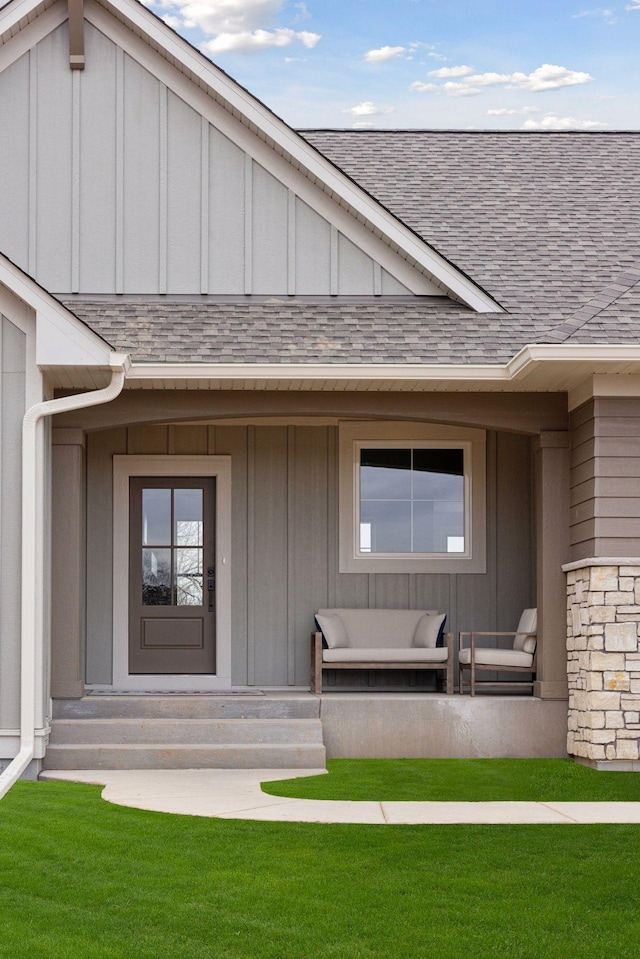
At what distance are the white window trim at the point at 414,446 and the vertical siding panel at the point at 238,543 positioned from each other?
880 mm

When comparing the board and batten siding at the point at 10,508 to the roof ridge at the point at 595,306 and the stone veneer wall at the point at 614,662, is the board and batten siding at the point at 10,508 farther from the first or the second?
the stone veneer wall at the point at 614,662

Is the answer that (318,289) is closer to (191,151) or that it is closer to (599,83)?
(191,151)

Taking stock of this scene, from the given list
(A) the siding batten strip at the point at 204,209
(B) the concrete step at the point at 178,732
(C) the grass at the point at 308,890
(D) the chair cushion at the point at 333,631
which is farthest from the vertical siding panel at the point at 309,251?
(C) the grass at the point at 308,890

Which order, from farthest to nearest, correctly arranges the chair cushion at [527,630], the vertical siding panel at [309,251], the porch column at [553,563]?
the vertical siding panel at [309,251] → the chair cushion at [527,630] → the porch column at [553,563]

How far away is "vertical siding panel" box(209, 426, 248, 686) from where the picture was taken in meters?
10.5

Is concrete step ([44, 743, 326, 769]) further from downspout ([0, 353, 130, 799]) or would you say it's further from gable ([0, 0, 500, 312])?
gable ([0, 0, 500, 312])

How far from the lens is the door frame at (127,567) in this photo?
10.4 m

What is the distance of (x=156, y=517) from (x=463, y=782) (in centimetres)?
402

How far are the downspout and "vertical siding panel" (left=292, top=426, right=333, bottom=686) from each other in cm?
265

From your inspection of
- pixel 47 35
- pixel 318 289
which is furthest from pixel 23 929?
pixel 47 35

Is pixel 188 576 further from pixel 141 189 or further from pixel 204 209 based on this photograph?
pixel 141 189

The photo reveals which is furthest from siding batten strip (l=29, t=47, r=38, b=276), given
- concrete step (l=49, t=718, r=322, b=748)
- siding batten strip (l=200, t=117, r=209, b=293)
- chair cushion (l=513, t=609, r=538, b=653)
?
chair cushion (l=513, t=609, r=538, b=653)

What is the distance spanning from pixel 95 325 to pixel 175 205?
1.36 m

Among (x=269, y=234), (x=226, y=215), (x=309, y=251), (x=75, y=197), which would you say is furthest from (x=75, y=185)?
(x=309, y=251)
